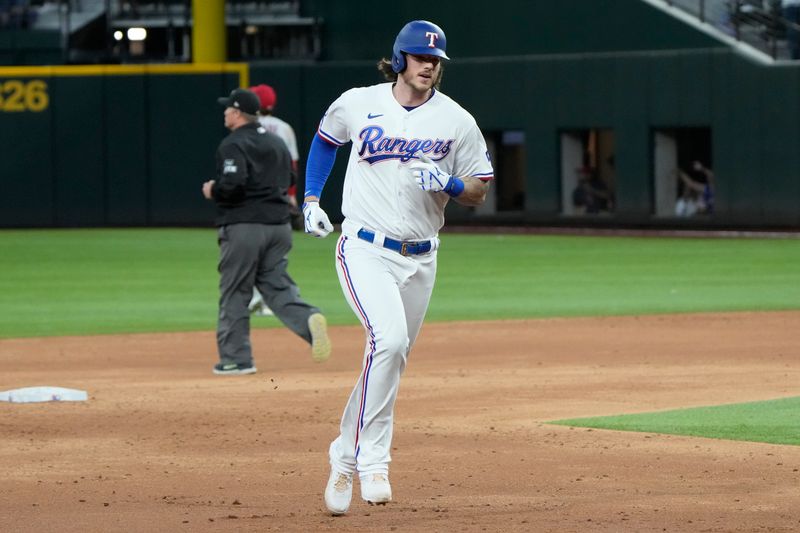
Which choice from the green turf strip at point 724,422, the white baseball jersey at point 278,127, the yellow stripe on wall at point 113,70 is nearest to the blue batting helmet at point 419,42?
the green turf strip at point 724,422

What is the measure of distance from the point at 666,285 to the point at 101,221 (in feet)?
54.0

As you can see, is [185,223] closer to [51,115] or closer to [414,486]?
[51,115]

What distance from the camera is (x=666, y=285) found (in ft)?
63.3

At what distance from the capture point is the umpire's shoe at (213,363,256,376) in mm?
11594

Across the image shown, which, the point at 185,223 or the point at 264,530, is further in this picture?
the point at 185,223

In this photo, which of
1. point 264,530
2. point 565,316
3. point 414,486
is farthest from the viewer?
point 565,316

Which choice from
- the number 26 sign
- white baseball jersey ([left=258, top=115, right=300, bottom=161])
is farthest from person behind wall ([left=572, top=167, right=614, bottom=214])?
white baseball jersey ([left=258, top=115, right=300, bottom=161])

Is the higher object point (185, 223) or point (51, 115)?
point (51, 115)

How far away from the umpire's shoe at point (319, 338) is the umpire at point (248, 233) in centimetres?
12

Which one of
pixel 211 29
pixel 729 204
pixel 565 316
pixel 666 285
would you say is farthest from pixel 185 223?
pixel 565 316

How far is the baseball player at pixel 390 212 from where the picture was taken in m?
6.49

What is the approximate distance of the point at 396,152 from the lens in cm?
657

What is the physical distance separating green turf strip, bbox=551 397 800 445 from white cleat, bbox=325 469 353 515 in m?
2.78

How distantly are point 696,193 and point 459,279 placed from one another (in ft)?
34.3
